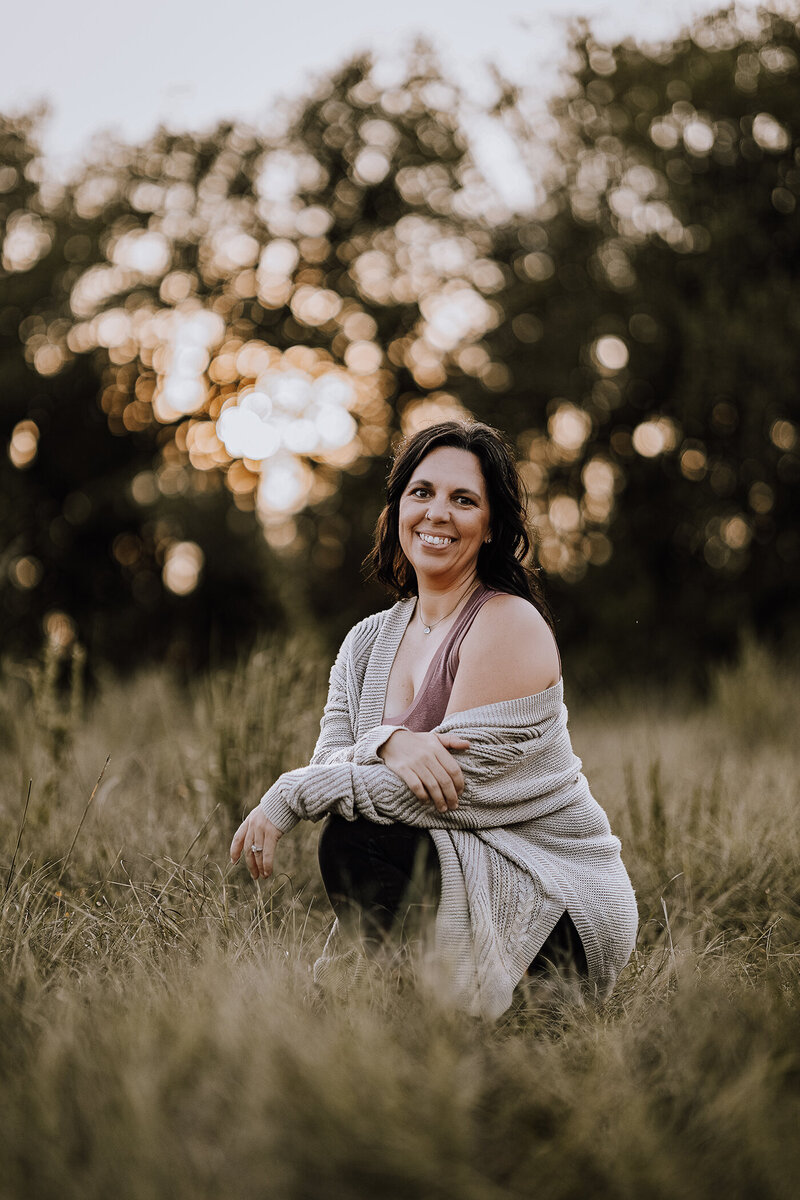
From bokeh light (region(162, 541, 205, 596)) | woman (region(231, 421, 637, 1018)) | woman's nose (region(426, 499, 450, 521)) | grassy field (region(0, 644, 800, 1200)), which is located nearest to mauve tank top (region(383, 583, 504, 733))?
woman (region(231, 421, 637, 1018))

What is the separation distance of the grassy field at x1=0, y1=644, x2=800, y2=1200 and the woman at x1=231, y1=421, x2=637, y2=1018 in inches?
5.4

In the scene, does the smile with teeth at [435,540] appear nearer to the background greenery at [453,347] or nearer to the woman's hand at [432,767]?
the woman's hand at [432,767]

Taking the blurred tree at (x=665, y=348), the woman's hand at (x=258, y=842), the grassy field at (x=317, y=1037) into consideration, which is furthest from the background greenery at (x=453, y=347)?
the woman's hand at (x=258, y=842)

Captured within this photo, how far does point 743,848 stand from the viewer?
3111mm

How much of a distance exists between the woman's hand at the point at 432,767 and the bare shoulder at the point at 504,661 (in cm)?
13

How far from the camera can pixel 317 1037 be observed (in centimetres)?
Result: 158

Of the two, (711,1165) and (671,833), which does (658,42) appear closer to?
(671,833)

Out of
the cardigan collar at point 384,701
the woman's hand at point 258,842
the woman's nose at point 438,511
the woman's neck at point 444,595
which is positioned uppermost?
the woman's nose at point 438,511

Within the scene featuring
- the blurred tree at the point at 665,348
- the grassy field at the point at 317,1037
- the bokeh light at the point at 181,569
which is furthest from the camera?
the bokeh light at the point at 181,569

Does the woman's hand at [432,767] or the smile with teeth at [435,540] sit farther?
the smile with teeth at [435,540]

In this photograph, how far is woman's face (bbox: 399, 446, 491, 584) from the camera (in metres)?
2.49

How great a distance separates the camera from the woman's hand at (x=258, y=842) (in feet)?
7.45

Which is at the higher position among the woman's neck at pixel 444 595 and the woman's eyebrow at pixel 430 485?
the woman's eyebrow at pixel 430 485

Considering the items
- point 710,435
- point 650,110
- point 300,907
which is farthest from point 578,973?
point 650,110
